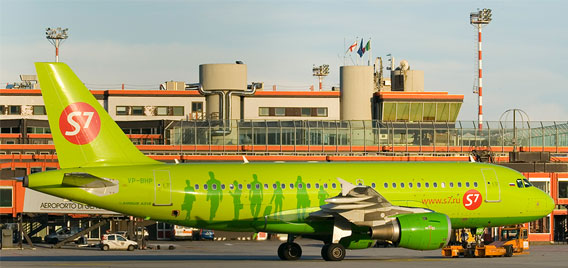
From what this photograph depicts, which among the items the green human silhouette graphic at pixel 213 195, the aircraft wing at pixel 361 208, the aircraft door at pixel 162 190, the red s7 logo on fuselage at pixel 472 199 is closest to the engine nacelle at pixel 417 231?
the aircraft wing at pixel 361 208

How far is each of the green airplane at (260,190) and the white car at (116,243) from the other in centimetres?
2530

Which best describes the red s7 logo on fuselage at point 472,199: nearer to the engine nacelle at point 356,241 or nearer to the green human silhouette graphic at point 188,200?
the engine nacelle at point 356,241

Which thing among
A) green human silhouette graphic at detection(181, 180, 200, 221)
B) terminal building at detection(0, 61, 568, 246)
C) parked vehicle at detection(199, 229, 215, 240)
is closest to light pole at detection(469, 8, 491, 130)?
terminal building at detection(0, 61, 568, 246)

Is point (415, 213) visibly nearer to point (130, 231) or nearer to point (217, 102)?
point (130, 231)

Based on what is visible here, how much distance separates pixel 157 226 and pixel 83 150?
4706 centimetres

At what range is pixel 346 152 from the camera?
104 m

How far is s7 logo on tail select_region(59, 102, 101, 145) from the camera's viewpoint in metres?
47.7

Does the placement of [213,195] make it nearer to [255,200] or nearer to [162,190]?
[255,200]

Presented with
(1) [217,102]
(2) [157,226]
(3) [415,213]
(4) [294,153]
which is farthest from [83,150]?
(1) [217,102]

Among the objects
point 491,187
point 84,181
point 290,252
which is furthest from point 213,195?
point 491,187

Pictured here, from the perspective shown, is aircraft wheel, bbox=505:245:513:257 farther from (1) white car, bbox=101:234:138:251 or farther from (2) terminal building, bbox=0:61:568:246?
(1) white car, bbox=101:234:138:251

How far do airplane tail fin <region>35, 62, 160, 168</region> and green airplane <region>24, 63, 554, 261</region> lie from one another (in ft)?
0.17

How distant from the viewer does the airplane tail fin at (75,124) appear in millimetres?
47656

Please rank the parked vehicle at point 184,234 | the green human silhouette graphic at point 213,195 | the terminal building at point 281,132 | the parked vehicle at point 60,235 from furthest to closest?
1. the parked vehicle at point 184,234
2. the parked vehicle at point 60,235
3. the terminal building at point 281,132
4. the green human silhouette graphic at point 213,195
